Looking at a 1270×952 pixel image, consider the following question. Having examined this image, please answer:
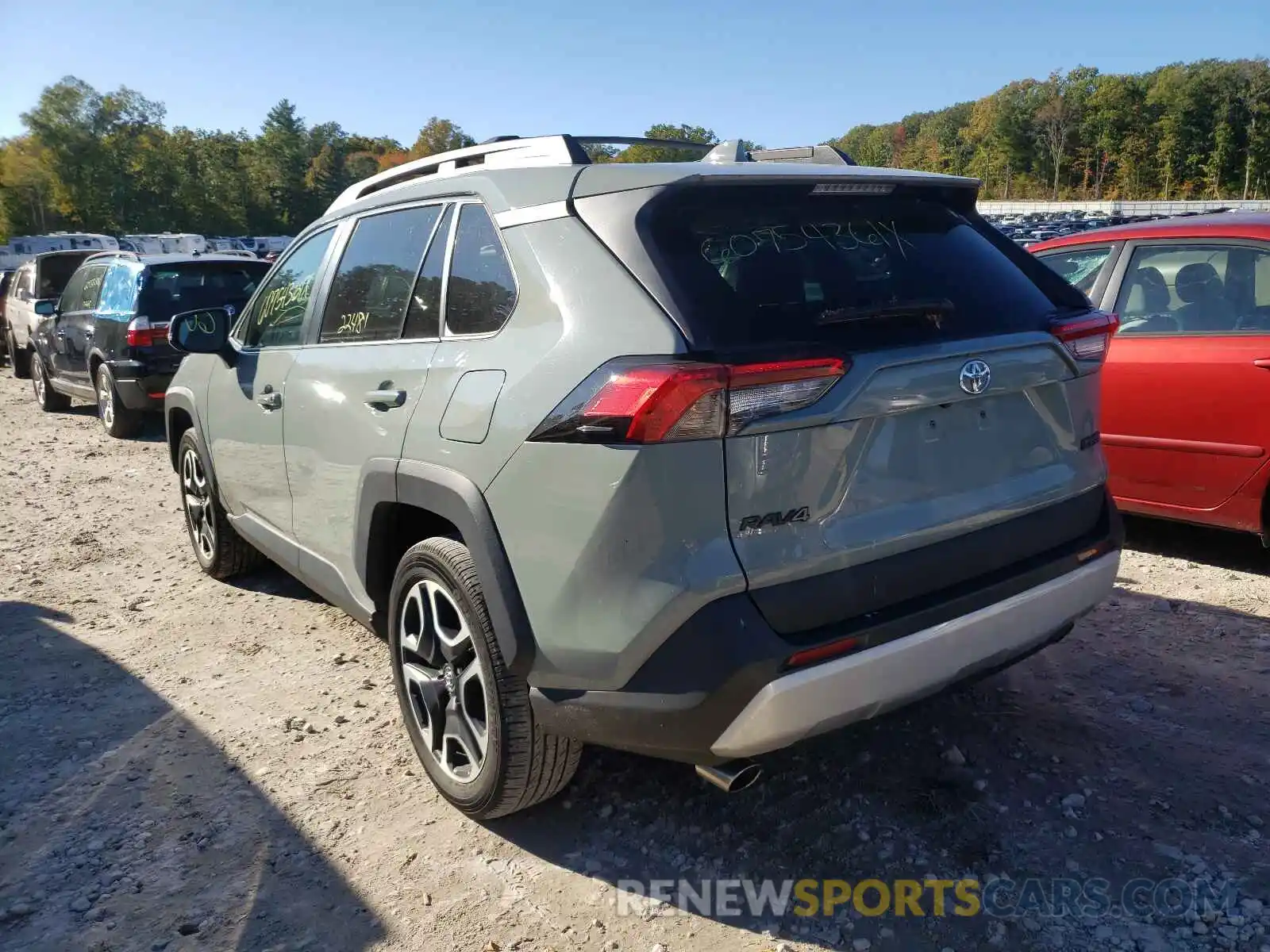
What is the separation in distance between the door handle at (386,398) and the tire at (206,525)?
2158 mm

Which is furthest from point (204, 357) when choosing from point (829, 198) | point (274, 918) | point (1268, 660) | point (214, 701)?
point (1268, 660)

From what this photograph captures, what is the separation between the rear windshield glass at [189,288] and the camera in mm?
9578

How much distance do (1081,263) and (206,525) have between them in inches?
201

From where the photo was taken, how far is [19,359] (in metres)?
15.2

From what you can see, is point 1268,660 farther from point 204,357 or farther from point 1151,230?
point 204,357

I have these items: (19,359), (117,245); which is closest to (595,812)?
(19,359)

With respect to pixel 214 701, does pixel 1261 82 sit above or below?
above

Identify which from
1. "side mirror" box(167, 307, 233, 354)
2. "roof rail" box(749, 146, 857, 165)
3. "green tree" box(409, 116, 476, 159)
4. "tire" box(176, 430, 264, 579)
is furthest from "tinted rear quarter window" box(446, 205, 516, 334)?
"green tree" box(409, 116, 476, 159)

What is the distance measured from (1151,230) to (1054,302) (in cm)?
284

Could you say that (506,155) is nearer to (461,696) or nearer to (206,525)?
(461,696)

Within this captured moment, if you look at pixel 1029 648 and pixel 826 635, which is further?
pixel 1029 648

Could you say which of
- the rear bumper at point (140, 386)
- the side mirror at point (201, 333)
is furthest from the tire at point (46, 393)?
the side mirror at point (201, 333)

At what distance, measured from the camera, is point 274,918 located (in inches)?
99.6

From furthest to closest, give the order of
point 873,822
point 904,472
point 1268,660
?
1. point 1268,660
2. point 873,822
3. point 904,472
